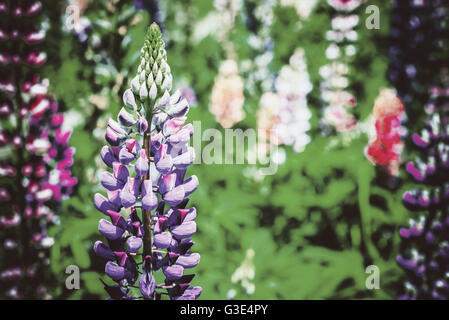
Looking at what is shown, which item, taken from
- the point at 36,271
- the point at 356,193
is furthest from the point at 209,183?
the point at 36,271

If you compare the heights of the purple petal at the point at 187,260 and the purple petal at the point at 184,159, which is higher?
the purple petal at the point at 184,159

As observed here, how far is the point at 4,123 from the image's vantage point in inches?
88.7

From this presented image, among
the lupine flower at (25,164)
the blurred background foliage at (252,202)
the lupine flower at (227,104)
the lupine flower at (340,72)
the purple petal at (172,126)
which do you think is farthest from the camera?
the lupine flower at (227,104)

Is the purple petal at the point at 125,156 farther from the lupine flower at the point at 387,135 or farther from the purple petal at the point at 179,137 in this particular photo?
the lupine flower at the point at 387,135

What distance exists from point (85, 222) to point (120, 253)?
1.11m

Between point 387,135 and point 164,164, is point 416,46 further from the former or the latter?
point 164,164

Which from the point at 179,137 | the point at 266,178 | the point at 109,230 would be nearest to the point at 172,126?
the point at 179,137

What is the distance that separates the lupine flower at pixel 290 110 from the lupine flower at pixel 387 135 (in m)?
0.49

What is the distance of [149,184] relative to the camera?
3.60 feet

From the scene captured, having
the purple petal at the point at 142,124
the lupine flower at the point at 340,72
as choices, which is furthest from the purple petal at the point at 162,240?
the lupine flower at the point at 340,72

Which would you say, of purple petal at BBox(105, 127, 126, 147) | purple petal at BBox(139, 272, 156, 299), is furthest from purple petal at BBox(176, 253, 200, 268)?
purple petal at BBox(105, 127, 126, 147)

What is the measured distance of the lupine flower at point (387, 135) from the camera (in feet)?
8.93

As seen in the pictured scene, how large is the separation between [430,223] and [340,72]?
4.97 ft
